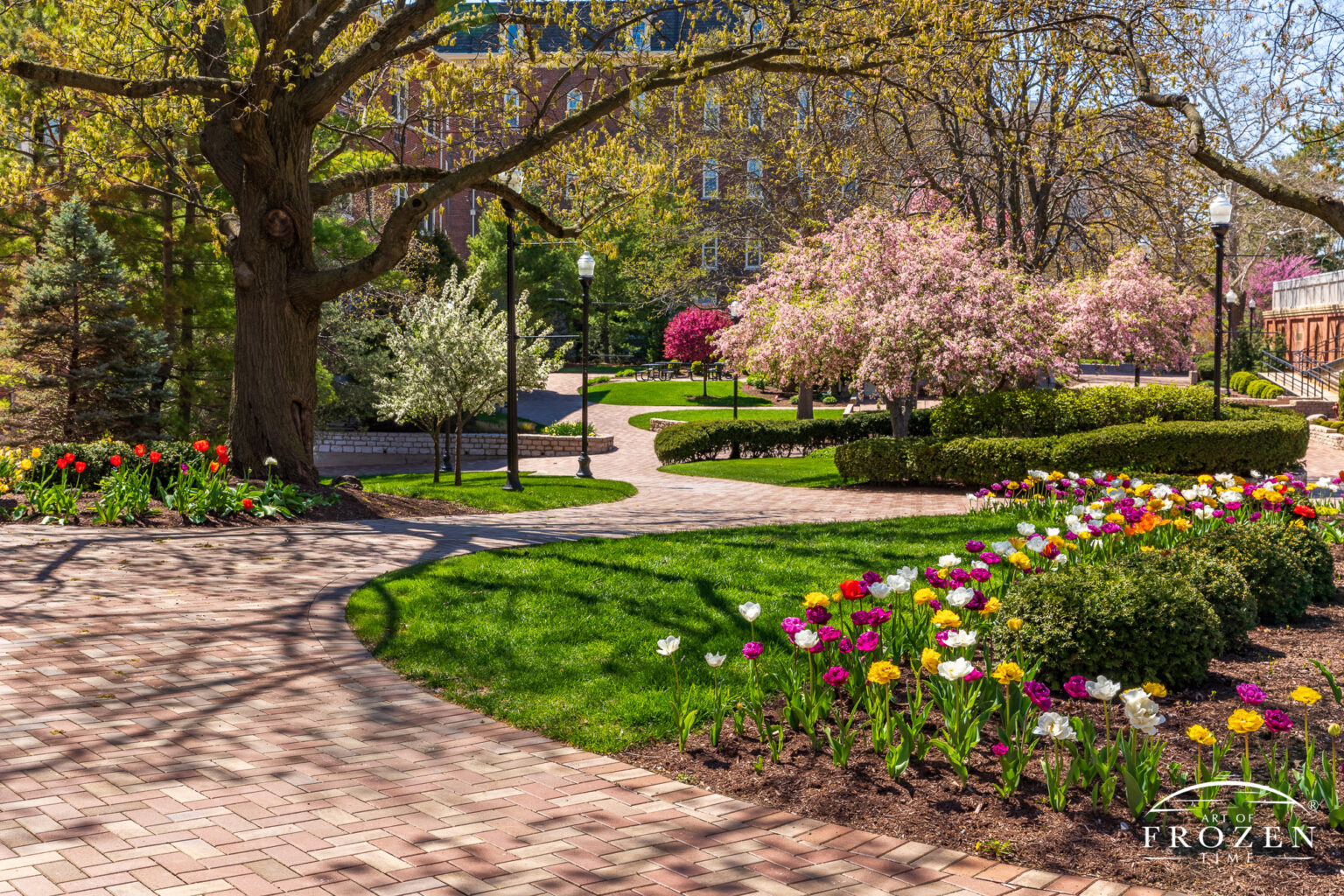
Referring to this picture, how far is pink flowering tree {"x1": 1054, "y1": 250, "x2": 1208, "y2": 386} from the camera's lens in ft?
72.6

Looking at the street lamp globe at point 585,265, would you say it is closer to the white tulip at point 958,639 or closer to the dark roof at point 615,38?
the dark roof at point 615,38

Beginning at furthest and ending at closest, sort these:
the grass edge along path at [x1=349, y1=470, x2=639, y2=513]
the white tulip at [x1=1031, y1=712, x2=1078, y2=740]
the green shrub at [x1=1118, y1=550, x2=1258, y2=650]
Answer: the grass edge along path at [x1=349, y1=470, x2=639, y2=513] → the green shrub at [x1=1118, y1=550, x2=1258, y2=650] → the white tulip at [x1=1031, y1=712, x2=1078, y2=740]

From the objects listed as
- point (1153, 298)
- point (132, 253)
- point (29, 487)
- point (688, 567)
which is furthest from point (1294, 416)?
point (132, 253)

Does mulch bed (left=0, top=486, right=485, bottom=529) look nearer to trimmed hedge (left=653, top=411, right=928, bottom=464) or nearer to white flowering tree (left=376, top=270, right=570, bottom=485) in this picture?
white flowering tree (left=376, top=270, right=570, bottom=485)

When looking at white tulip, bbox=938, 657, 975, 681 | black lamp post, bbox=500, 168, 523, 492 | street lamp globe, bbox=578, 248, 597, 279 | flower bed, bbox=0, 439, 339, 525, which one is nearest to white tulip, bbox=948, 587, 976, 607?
white tulip, bbox=938, 657, 975, 681

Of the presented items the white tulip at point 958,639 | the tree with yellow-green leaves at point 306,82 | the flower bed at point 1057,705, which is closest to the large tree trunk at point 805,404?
the tree with yellow-green leaves at point 306,82

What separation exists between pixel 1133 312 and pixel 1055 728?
24.6m

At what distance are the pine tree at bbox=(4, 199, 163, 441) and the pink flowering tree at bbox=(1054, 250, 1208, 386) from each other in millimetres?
18694

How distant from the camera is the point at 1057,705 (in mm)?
5113

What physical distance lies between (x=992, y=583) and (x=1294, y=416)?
13.3 meters

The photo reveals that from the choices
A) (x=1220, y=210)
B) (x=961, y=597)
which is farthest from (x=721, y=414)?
(x=961, y=597)

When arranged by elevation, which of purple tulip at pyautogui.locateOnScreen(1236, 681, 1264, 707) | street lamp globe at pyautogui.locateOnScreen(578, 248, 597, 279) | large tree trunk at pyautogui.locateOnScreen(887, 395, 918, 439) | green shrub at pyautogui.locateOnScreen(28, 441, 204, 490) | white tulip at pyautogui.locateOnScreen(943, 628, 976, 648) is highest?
street lamp globe at pyautogui.locateOnScreen(578, 248, 597, 279)

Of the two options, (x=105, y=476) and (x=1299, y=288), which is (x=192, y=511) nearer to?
(x=105, y=476)

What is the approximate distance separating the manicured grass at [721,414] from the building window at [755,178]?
7277 mm
